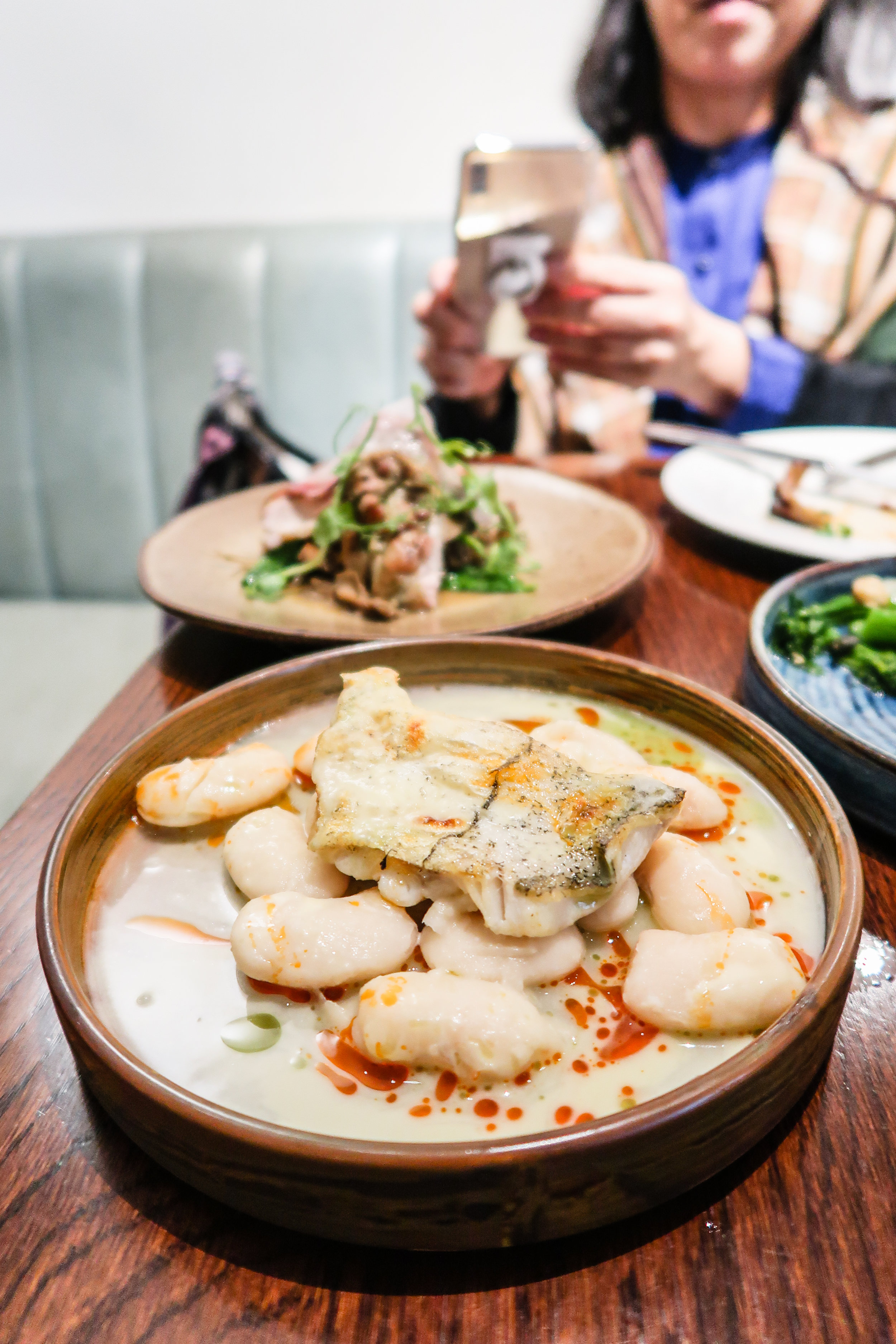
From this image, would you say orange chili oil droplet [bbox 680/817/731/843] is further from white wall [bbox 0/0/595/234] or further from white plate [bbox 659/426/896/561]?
white wall [bbox 0/0/595/234]

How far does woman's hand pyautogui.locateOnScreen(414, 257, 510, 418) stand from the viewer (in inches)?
80.2

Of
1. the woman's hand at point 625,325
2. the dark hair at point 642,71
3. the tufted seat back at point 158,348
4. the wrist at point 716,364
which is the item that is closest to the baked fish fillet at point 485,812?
the woman's hand at point 625,325

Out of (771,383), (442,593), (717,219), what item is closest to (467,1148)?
(442,593)

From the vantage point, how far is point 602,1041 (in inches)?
24.5

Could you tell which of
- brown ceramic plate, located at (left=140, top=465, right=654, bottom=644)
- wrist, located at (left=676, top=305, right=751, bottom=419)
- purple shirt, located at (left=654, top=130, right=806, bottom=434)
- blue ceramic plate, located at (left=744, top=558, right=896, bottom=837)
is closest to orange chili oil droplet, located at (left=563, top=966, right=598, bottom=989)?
blue ceramic plate, located at (left=744, top=558, right=896, bottom=837)

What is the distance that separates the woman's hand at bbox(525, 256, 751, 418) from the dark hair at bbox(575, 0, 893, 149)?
96 cm

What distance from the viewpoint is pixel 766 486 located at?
5.81ft

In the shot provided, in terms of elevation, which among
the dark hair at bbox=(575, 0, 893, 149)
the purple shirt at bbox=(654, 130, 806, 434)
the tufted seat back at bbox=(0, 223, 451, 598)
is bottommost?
the tufted seat back at bbox=(0, 223, 451, 598)

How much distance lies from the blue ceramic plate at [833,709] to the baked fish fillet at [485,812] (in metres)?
0.26

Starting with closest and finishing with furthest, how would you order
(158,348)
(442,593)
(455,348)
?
(442,593) < (455,348) < (158,348)

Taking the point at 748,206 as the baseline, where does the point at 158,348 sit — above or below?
below

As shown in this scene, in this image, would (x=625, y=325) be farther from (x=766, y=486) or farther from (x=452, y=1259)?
(x=452, y=1259)

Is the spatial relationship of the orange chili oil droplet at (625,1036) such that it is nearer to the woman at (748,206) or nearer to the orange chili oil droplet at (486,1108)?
the orange chili oil droplet at (486,1108)

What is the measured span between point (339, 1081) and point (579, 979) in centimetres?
21
